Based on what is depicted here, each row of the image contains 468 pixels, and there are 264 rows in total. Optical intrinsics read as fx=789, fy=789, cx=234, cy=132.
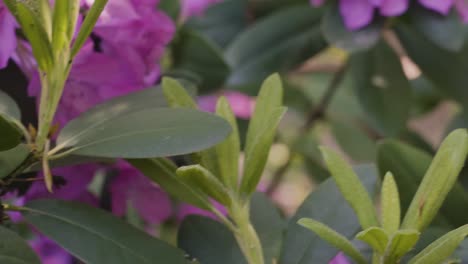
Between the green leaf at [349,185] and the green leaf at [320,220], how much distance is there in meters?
0.07

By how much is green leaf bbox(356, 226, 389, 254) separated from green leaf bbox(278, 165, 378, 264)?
0.28 feet

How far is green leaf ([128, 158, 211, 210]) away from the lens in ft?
1.94

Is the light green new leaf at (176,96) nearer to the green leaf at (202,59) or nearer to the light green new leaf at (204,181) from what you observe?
the light green new leaf at (204,181)

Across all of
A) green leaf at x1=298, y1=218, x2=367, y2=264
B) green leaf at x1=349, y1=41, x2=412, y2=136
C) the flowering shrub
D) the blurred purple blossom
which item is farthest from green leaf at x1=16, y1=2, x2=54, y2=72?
green leaf at x1=349, y1=41, x2=412, y2=136

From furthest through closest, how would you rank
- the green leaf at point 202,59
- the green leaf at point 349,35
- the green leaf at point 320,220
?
the green leaf at point 202,59 < the green leaf at point 349,35 < the green leaf at point 320,220

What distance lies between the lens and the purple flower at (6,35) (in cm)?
62

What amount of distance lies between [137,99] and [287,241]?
0.17 m

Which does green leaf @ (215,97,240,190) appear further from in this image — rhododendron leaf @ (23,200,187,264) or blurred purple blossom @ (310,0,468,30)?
blurred purple blossom @ (310,0,468,30)

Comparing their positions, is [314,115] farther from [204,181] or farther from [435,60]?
[204,181]

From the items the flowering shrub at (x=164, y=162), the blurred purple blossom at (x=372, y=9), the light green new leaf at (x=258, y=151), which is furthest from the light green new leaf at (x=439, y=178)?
the blurred purple blossom at (x=372, y=9)

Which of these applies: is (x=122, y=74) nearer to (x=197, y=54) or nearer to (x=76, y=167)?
(x=76, y=167)

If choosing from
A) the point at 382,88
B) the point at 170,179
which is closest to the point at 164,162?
the point at 170,179

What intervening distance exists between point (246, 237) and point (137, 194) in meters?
0.27

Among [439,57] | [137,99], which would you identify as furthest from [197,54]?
[137,99]
